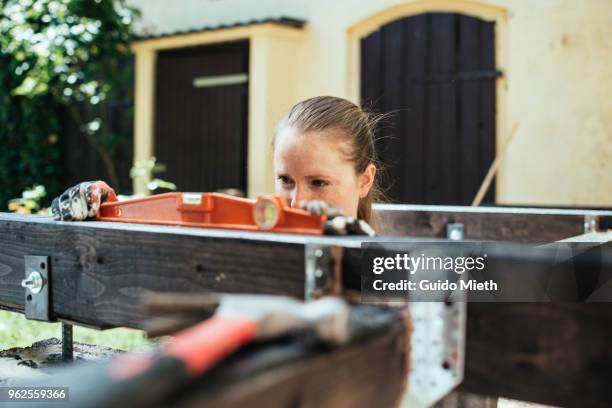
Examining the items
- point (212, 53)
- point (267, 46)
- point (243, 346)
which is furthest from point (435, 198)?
point (243, 346)

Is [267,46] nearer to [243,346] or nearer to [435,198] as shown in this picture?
[435,198]

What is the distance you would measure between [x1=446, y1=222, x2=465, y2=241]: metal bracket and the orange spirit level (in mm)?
1463

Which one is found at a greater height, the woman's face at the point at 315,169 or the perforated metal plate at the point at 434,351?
the woman's face at the point at 315,169

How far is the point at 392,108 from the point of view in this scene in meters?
8.42

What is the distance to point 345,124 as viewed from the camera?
2494mm

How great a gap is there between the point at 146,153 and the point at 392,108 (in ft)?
11.5

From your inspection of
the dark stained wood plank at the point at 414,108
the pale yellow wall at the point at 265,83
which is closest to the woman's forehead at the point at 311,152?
the dark stained wood plank at the point at 414,108

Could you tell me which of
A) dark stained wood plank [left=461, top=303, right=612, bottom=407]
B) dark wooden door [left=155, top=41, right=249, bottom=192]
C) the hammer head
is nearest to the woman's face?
dark stained wood plank [left=461, top=303, right=612, bottom=407]

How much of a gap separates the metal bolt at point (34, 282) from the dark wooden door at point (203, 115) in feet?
26.6

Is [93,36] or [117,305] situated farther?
[93,36]

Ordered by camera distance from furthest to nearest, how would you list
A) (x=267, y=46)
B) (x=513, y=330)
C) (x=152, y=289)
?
(x=267, y=46)
(x=152, y=289)
(x=513, y=330)

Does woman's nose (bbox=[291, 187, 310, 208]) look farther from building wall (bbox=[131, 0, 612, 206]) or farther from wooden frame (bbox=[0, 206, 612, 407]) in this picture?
building wall (bbox=[131, 0, 612, 206])

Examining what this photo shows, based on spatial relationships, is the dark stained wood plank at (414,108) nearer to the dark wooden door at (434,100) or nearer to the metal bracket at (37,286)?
the dark wooden door at (434,100)

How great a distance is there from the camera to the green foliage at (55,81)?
9625mm
